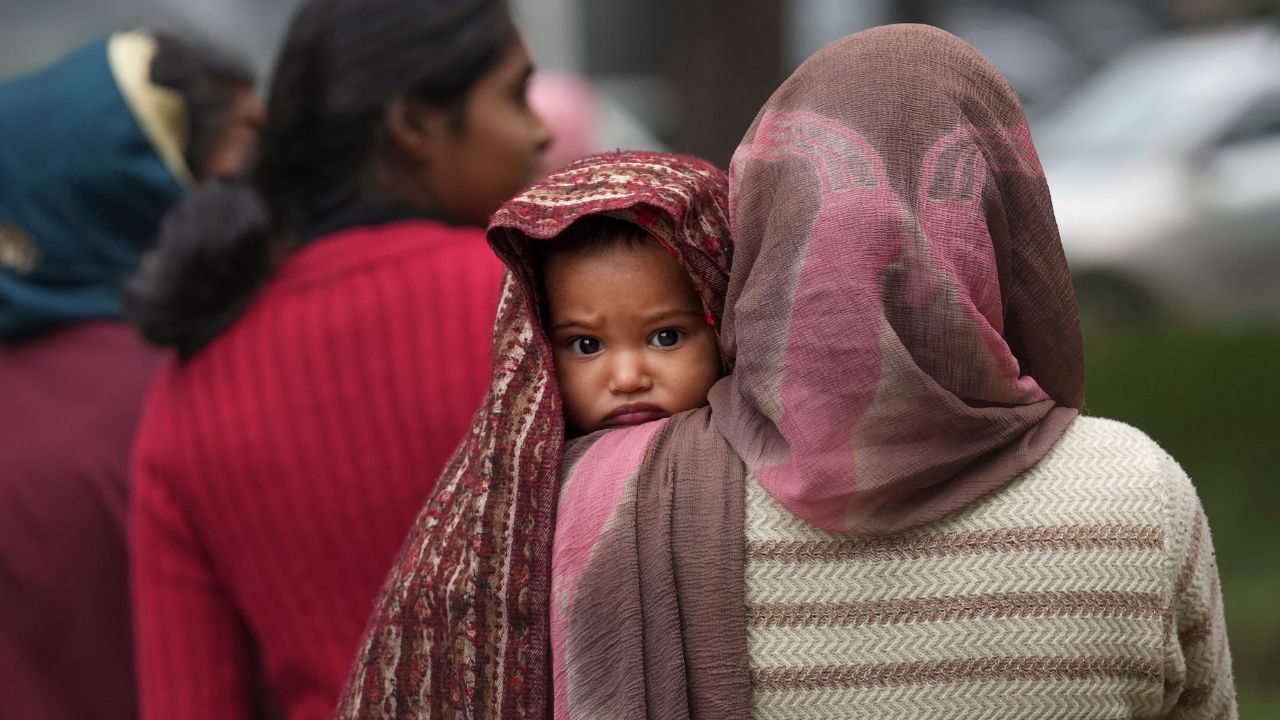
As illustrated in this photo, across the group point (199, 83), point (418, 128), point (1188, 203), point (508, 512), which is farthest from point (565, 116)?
point (1188, 203)

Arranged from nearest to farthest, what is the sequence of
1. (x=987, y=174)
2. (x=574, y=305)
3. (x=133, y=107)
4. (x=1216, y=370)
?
(x=987, y=174) → (x=574, y=305) → (x=133, y=107) → (x=1216, y=370)

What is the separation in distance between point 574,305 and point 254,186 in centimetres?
99

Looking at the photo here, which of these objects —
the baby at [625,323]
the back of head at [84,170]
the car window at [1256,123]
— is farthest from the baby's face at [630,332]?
the car window at [1256,123]

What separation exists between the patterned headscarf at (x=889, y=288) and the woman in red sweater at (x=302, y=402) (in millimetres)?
766

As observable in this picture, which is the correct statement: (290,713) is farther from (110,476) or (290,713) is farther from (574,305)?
(574,305)

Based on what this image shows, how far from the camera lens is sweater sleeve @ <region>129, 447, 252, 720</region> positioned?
2.42m

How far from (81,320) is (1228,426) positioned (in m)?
5.02

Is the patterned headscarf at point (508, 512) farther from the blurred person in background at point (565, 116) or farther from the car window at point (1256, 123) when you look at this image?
the car window at point (1256, 123)

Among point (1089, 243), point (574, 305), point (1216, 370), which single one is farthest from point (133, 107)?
point (1089, 243)

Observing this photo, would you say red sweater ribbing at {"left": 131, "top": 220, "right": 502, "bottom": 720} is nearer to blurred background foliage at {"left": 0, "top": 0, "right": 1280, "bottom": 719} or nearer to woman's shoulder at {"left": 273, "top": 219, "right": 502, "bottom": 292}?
woman's shoulder at {"left": 273, "top": 219, "right": 502, "bottom": 292}

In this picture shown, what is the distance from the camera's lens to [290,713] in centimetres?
249

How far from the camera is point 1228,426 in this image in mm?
6500

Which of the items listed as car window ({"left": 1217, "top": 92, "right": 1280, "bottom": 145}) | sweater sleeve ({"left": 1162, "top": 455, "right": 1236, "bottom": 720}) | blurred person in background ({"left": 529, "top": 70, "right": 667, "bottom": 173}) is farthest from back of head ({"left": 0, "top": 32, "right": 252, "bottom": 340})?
car window ({"left": 1217, "top": 92, "right": 1280, "bottom": 145})

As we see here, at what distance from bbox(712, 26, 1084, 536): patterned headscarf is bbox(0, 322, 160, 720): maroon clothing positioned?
5.13ft
